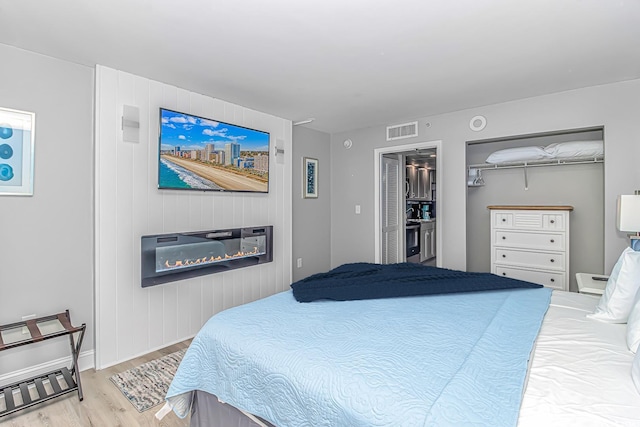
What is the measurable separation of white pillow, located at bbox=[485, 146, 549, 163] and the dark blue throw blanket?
181 centimetres

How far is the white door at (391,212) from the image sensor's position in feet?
15.7

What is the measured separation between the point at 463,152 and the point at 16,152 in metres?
4.10

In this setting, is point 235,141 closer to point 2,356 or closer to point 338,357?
point 2,356

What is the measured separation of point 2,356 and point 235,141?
8.20 feet

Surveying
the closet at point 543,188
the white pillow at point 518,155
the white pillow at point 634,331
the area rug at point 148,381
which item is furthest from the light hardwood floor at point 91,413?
the white pillow at point 518,155

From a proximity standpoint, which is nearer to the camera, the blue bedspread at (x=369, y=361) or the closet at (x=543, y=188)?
the blue bedspread at (x=369, y=361)

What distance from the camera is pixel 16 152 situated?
231 cm

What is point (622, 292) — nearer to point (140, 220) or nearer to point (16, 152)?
point (140, 220)

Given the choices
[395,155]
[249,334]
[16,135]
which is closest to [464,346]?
[249,334]

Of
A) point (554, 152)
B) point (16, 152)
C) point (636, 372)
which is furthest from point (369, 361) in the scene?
point (554, 152)

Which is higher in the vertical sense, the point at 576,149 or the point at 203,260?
the point at 576,149

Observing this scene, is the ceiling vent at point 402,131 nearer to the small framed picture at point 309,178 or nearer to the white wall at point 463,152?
the white wall at point 463,152

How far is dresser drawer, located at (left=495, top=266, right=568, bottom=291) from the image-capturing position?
339cm

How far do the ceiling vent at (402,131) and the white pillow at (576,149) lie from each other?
1476 mm
